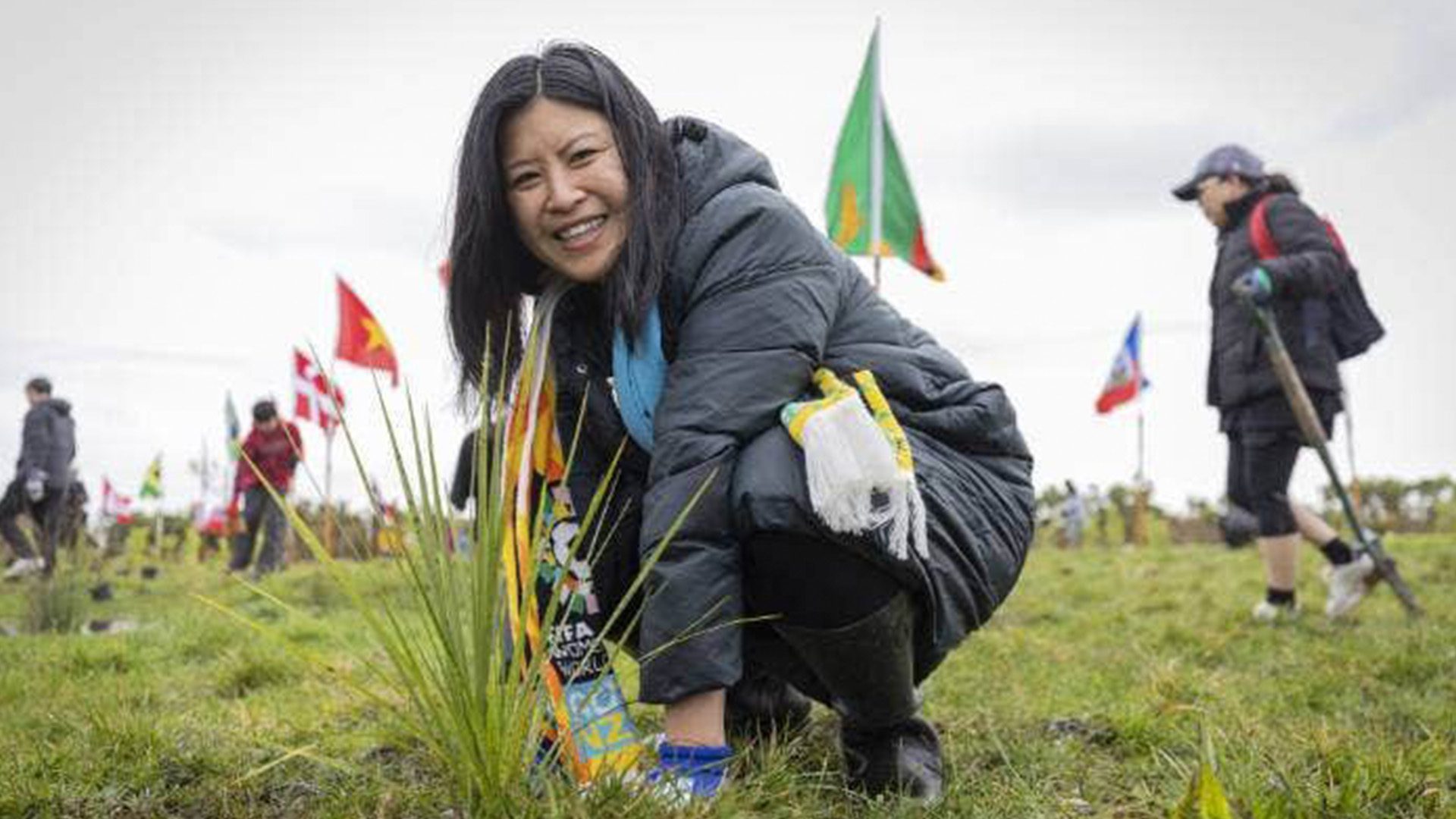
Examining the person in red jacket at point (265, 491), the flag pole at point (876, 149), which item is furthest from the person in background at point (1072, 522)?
the person in red jacket at point (265, 491)

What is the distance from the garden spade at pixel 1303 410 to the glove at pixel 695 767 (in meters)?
3.94

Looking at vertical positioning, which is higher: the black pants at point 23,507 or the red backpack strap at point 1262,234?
the red backpack strap at point 1262,234

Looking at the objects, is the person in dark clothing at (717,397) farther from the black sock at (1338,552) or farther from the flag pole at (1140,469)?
the flag pole at (1140,469)

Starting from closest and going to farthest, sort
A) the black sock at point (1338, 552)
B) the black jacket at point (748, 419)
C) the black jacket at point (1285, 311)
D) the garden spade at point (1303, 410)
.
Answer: the black jacket at point (748, 419), the garden spade at point (1303, 410), the black jacket at point (1285, 311), the black sock at point (1338, 552)

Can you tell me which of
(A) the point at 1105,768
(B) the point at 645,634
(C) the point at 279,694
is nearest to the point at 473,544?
(B) the point at 645,634

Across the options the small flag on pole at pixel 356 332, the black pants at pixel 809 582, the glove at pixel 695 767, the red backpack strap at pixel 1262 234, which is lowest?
the small flag on pole at pixel 356 332

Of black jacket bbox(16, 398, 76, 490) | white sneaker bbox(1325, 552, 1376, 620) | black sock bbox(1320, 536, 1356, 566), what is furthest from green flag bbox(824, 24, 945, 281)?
black jacket bbox(16, 398, 76, 490)

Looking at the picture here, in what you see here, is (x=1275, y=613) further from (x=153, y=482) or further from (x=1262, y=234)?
(x=153, y=482)

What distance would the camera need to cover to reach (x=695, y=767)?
5.67ft

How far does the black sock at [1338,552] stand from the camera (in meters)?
5.36

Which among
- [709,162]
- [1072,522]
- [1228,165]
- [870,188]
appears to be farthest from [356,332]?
[709,162]

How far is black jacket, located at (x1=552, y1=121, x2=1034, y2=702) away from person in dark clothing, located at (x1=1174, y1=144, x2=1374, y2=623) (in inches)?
129

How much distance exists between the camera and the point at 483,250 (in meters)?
2.10

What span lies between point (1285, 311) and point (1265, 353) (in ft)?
0.81
